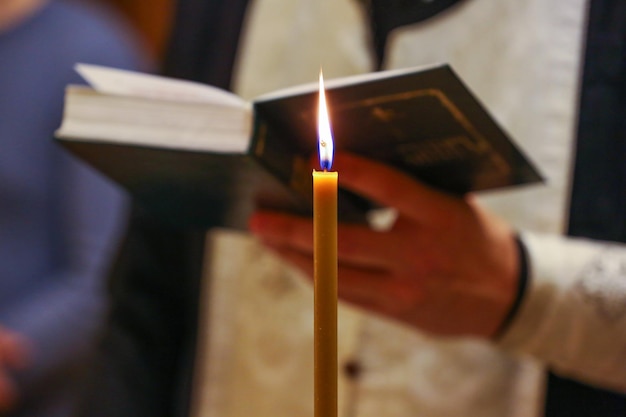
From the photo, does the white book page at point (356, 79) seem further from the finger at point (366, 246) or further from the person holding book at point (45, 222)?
the person holding book at point (45, 222)

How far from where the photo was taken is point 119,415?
2.67ft

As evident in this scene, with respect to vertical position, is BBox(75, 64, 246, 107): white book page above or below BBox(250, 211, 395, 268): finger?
above

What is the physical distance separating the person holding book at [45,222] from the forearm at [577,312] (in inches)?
33.7

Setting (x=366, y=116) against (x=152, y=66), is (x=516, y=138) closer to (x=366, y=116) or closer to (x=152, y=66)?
(x=366, y=116)

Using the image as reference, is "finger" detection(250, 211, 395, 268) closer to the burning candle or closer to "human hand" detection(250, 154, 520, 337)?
"human hand" detection(250, 154, 520, 337)

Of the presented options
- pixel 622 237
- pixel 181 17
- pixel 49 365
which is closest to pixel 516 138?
pixel 622 237

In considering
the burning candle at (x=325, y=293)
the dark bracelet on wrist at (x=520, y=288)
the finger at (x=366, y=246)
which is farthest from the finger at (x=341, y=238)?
the burning candle at (x=325, y=293)

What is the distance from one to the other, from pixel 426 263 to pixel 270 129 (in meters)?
0.17

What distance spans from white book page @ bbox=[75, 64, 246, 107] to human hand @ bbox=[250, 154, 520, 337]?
4.7 inches

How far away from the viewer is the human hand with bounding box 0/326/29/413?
1.15 m

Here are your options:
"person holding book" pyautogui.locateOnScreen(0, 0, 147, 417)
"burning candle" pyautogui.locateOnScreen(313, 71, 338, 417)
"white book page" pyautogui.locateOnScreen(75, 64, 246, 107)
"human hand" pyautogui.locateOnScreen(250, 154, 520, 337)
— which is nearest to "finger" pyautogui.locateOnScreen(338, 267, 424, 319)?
"human hand" pyautogui.locateOnScreen(250, 154, 520, 337)

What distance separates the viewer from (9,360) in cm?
115

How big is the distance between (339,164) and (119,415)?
49 cm

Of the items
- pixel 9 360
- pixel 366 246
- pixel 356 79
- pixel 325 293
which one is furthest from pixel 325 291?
pixel 9 360
